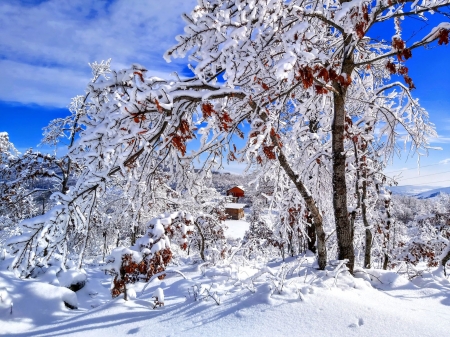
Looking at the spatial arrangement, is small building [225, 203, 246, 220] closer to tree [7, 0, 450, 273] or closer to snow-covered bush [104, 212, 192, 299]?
snow-covered bush [104, 212, 192, 299]

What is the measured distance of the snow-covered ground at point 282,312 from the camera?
286cm

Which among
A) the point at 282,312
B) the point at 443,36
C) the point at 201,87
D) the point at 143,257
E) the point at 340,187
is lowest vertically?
the point at 282,312

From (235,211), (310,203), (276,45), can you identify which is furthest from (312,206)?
(235,211)

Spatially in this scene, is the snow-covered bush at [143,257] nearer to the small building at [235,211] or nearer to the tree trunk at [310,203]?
the tree trunk at [310,203]

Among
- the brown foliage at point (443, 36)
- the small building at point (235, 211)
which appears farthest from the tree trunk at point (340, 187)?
the small building at point (235, 211)

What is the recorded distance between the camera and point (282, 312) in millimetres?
3148

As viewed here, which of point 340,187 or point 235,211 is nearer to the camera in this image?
point 340,187

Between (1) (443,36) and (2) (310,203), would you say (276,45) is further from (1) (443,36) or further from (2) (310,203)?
(2) (310,203)

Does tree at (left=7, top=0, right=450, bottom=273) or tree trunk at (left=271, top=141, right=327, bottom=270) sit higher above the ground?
tree at (left=7, top=0, right=450, bottom=273)

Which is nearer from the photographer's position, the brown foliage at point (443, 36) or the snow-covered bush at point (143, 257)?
the brown foliage at point (443, 36)

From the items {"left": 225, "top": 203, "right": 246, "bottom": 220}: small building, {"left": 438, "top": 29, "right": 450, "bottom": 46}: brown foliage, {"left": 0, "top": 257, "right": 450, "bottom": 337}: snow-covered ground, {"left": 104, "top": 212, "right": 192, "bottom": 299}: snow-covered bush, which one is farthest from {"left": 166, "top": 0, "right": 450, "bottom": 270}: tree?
{"left": 225, "top": 203, "right": 246, "bottom": 220}: small building

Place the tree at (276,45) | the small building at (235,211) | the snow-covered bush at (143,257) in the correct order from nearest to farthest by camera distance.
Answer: the tree at (276,45) → the snow-covered bush at (143,257) → the small building at (235,211)

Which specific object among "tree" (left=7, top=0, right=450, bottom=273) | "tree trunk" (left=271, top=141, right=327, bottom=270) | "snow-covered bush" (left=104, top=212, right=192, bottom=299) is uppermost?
"tree" (left=7, top=0, right=450, bottom=273)

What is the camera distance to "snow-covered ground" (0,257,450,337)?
2857 millimetres
